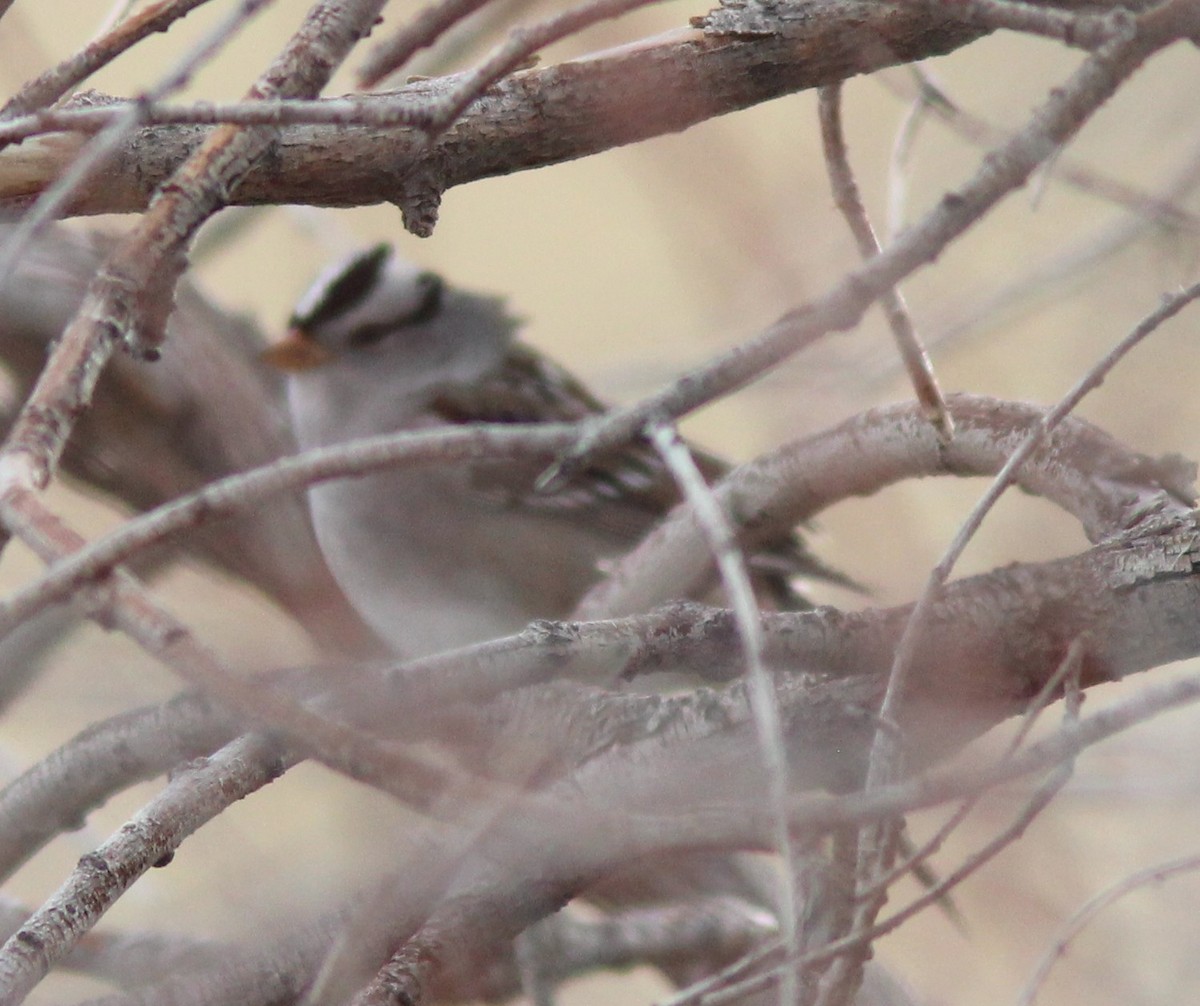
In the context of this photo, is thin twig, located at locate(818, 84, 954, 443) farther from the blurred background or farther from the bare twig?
the bare twig

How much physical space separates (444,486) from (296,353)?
0.38 metres

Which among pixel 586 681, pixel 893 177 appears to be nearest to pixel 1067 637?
pixel 586 681

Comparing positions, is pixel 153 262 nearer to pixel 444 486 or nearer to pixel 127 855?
pixel 127 855

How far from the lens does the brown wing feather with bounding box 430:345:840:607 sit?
266cm

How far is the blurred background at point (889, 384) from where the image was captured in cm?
144

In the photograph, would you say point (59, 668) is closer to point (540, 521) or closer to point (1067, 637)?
point (540, 521)

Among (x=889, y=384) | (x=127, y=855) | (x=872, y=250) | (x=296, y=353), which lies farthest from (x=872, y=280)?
(x=296, y=353)

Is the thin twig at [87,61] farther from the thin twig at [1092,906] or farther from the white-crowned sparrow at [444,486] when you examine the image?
the white-crowned sparrow at [444,486]

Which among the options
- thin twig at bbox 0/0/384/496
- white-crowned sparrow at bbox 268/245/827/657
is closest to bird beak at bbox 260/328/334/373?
white-crowned sparrow at bbox 268/245/827/657

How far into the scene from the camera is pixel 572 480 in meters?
2.69

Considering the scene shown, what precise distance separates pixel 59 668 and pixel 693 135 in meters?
1.10

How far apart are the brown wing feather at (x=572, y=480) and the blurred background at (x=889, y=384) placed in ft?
0.34

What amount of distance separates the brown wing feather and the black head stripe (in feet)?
0.89

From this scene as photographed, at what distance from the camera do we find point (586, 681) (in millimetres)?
1029
